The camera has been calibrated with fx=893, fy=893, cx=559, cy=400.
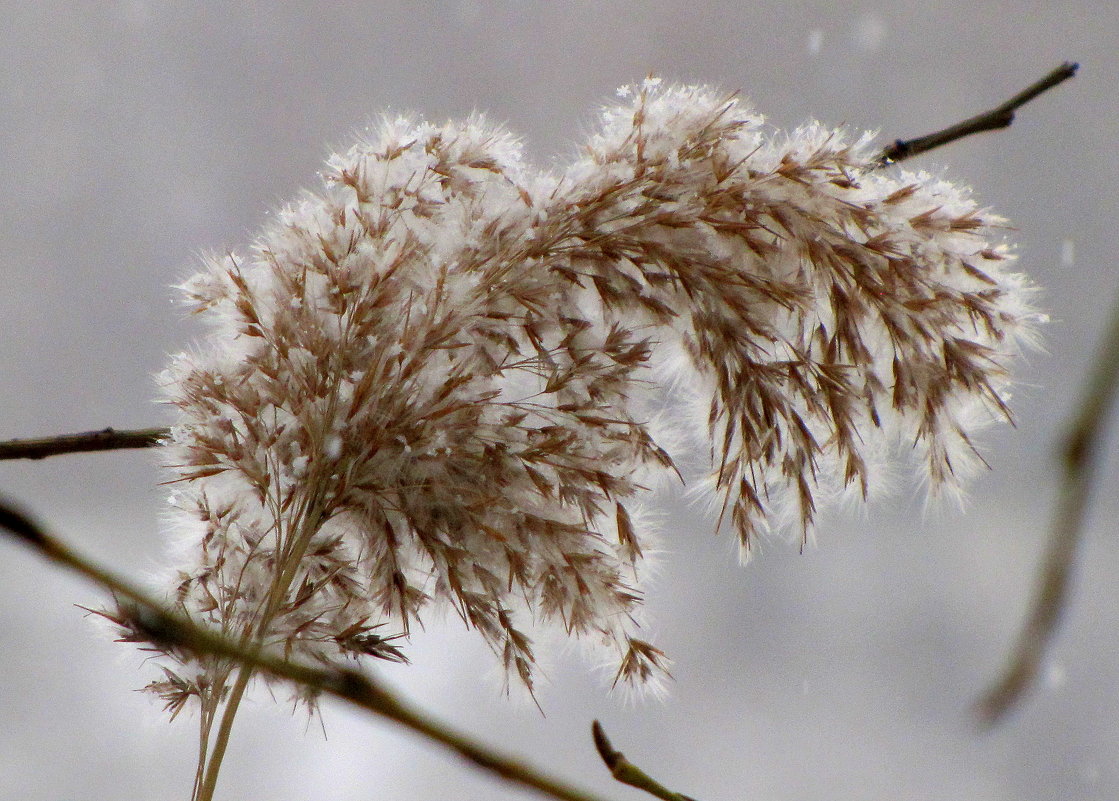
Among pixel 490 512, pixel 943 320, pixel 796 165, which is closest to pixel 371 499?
pixel 490 512

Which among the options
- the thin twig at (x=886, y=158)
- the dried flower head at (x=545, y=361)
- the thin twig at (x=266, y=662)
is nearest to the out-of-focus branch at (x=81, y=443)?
the thin twig at (x=886, y=158)

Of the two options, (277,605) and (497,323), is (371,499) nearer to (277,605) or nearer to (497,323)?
(277,605)

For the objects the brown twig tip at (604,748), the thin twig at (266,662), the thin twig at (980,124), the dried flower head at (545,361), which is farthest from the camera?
the dried flower head at (545,361)

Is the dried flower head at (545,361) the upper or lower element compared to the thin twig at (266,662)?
upper

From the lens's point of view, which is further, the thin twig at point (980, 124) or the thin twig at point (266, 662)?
the thin twig at point (980, 124)

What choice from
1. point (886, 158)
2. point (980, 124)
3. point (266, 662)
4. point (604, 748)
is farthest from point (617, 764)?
point (886, 158)

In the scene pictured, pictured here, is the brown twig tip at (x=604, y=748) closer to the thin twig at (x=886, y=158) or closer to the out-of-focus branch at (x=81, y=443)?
the thin twig at (x=886, y=158)
